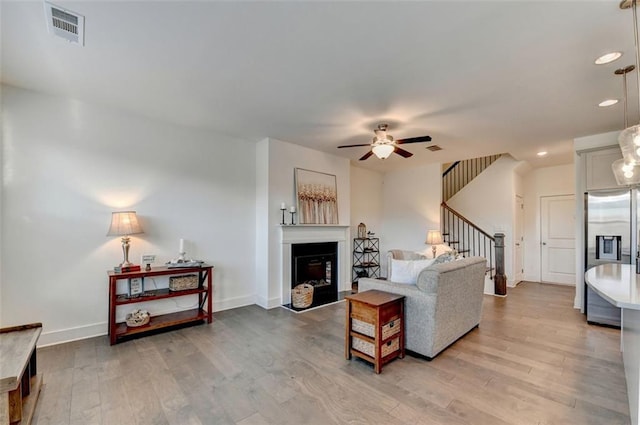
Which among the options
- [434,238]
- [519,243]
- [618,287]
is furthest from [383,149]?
[519,243]

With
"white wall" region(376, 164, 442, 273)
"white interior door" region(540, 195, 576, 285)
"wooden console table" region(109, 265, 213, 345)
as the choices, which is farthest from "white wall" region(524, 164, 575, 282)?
"wooden console table" region(109, 265, 213, 345)

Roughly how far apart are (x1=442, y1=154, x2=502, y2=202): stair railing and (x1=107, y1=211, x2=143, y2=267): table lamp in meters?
6.83

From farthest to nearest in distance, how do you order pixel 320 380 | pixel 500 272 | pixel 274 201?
pixel 500 272 → pixel 274 201 → pixel 320 380

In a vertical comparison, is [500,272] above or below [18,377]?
below

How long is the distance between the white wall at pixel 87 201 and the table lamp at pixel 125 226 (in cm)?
22

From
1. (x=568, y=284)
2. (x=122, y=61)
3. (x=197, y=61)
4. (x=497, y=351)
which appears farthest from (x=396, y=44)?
(x=568, y=284)

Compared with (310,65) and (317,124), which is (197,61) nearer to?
(310,65)

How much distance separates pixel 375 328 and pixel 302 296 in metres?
2.05

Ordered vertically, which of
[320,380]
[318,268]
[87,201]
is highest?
[87,201]

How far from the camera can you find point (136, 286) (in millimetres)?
3492

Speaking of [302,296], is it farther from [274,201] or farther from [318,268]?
[274,201]

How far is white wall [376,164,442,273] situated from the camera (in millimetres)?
6293

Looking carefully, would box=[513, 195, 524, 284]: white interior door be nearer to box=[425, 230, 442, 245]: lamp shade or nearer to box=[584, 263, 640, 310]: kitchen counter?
box=[425, 230, 442, 245]: lamp shade

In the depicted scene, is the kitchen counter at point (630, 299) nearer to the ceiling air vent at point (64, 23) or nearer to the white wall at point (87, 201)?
the ceiling air vent at point (64, 23)
